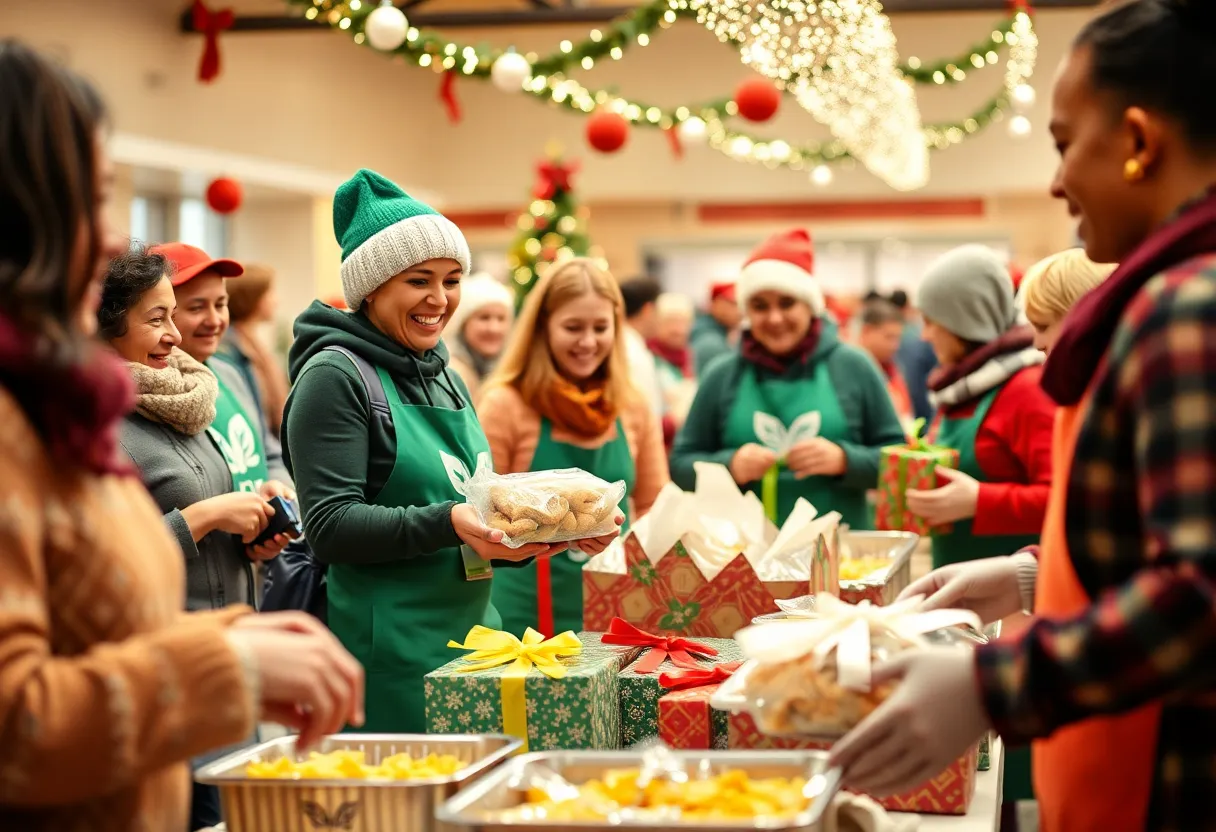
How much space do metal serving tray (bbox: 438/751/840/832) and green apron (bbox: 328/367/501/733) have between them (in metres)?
1.06

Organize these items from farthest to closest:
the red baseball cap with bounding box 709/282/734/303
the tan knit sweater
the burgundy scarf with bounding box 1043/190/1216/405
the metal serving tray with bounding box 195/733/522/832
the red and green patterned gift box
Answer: the red baseball cap with bounding box 709/282/734/303
the red and green patterned gift box
the metal serving tray with bounding box 195/733/522/832
the burgundy scarf with bounding box 1043/190/1216/405
the tan knit sweater

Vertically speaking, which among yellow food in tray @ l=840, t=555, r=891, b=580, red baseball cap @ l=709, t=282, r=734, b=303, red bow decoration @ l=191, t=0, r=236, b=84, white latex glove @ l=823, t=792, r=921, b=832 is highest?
red bow decoration @ l=191, t=0, r=236, b=84

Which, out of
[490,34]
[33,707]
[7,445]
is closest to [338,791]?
[33,707]

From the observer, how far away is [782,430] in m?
4.17

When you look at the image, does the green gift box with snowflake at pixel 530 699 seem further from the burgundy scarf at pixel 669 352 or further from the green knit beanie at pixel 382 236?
the burgundy scarf at pixel 669 352

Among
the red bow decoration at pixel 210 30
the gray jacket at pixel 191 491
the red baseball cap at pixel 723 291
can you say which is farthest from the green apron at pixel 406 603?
the red baseball cap at pixel 723 291

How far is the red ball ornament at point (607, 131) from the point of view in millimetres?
7383

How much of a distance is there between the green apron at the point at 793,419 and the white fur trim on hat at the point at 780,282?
253mm

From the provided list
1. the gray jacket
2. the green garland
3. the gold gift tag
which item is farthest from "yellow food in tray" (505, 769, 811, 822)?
the green garland

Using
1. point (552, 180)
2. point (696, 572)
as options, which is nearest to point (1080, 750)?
point (696, 572)

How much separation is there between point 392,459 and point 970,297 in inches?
74.1

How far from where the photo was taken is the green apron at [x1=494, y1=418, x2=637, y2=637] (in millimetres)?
3646

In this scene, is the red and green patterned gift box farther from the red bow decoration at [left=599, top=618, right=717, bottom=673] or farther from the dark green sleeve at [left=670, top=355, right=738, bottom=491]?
the red bow decoration at [left=599, top=618, right=717, bottom=673]

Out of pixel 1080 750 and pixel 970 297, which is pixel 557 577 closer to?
pixel 970 297
